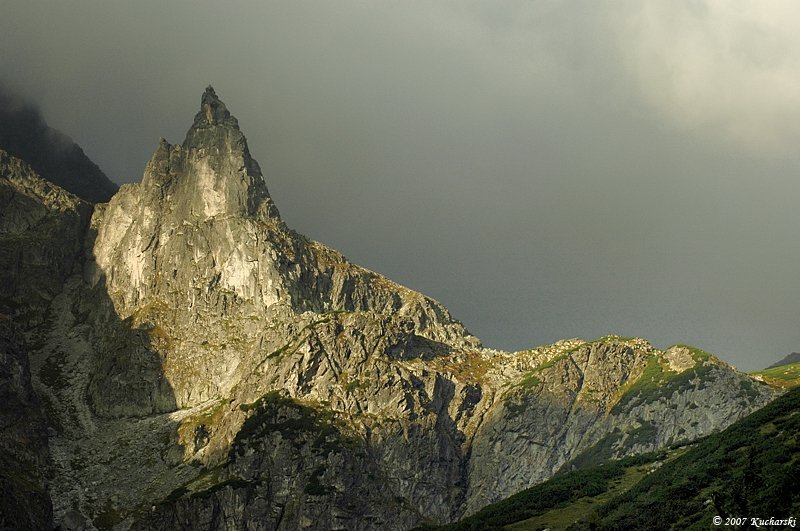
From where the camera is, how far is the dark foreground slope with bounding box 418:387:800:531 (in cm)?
11469

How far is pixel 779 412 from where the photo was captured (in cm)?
17212

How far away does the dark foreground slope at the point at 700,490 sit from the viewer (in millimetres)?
114688

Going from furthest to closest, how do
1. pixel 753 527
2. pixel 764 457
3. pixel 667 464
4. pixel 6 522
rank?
1. pixel 6 522
2. pixel 667 464
3. pixel 764 457
4. pixel 753 527

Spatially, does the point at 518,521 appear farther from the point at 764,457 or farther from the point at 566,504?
the point at 764,457

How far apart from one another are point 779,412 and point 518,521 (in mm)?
69638

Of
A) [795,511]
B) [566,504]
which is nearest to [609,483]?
[566,504]

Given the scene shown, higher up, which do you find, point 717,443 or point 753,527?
point 717,443

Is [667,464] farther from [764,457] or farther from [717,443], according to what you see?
[764,457]

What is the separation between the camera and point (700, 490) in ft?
497

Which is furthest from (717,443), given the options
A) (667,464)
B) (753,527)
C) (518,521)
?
(753,527)

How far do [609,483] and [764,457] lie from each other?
217ft

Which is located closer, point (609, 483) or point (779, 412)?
point (779, 412)

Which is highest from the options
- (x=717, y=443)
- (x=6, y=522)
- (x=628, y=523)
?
(x=6, y=522)

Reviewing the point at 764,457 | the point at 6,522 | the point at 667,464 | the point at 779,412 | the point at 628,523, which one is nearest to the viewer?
the point at 764,457
